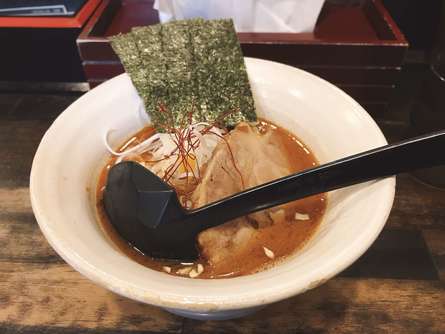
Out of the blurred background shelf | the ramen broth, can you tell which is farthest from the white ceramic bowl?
the blurred background shelf

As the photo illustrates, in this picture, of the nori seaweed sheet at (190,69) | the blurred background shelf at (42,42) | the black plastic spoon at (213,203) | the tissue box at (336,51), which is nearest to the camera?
the black plastic spoon at (213,203)

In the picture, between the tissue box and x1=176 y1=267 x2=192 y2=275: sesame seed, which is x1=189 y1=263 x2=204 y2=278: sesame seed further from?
the tissue box

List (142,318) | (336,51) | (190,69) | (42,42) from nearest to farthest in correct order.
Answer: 1. (142,318)
2. (190,69)
3. (336,51)
4. (42,42)

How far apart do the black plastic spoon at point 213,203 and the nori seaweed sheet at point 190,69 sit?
37 centimetres

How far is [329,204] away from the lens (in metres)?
0.93

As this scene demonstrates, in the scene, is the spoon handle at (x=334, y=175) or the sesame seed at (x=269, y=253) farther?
the sesame seed at (x=269, y=253)

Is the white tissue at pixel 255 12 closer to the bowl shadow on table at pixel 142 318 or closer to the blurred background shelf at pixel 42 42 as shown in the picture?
the blurred background shelf at pixel 42 42

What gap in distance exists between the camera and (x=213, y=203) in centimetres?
80

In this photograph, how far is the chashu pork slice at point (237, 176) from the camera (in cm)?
86

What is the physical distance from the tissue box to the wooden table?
1.46ft

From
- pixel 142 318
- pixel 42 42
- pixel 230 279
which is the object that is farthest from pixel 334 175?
pixel 42 42

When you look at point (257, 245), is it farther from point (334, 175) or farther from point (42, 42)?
point (42, 42)

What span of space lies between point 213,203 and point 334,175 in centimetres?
25

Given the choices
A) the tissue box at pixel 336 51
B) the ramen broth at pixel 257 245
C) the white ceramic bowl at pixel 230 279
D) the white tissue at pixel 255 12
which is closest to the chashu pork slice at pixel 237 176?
the ramen broth at pixel 257 245
